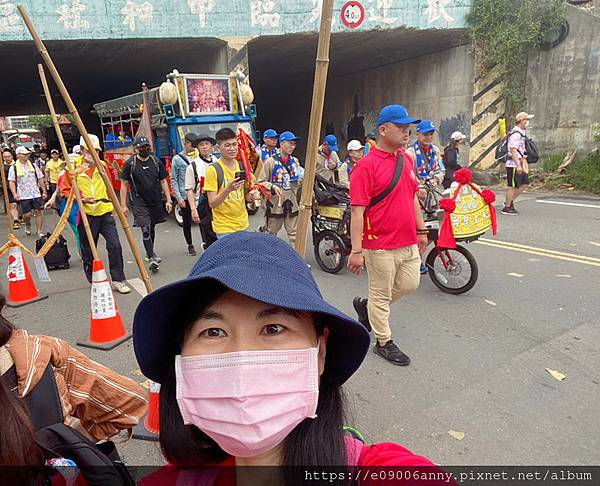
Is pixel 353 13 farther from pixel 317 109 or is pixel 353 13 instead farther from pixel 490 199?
pixel 317 109

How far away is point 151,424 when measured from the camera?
2.17 m

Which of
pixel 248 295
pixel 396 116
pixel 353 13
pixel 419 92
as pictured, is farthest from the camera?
pixel 419 92

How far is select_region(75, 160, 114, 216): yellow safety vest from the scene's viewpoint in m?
5.40

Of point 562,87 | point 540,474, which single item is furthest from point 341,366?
point 562,87

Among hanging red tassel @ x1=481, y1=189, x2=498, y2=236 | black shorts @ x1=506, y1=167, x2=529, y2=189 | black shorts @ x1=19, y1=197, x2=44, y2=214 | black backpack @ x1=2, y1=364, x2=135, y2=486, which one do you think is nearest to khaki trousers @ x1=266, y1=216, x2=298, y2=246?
hanging red tassel @ x1=481, y1=189, x2=498, y2=236

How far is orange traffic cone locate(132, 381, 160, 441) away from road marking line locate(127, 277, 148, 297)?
11.8 ft

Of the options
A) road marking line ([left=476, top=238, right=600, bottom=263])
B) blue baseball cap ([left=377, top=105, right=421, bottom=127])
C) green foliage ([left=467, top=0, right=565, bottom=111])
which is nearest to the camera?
blue baseball cap ([left=377, top=105, right=421, bottom=127])

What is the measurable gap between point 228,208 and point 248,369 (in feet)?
12.7

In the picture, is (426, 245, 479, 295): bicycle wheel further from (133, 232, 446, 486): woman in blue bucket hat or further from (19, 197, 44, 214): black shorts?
(19, 197, 44, 214): black shorts

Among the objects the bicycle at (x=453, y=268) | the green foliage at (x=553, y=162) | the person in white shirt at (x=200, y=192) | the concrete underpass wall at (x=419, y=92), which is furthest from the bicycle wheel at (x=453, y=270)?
the concrete underpass wall at (x=419, y=92)

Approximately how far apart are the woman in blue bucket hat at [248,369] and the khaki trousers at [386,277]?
7.79 ft

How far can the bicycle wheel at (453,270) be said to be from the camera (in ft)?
16.4

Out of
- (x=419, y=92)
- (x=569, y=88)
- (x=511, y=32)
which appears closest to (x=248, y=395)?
(x=569, y=88)

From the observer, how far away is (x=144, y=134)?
10398mm
